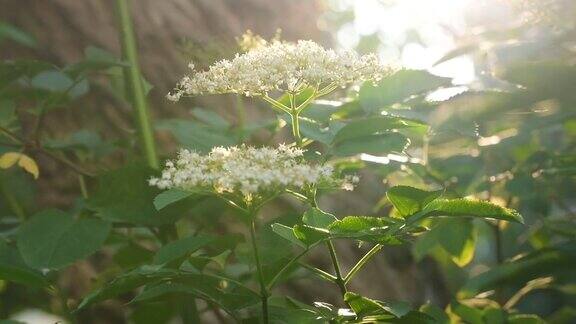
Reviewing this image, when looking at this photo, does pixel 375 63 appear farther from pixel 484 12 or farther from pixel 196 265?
pixel 484 12

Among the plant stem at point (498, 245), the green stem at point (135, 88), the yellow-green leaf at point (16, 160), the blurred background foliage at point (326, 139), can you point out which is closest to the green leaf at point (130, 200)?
the blurred background foliage at point (326, 139)

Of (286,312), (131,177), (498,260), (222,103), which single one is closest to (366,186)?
(222,103)

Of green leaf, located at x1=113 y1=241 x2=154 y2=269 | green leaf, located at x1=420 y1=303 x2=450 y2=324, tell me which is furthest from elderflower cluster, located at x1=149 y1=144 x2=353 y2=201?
green leaf, located at x1=113 y1=241 x2=154 y2=269

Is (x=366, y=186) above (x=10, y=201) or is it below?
above

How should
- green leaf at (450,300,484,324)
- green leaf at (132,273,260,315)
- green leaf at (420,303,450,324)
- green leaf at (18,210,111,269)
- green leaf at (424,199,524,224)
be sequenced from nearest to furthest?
green leaf at (424,199,524,224)
green leaf at (132,273,260,315)
green leaf at (18,210,111,269)
green leaf at (420,303,450,324)
green leaf at (450,300,484,324)

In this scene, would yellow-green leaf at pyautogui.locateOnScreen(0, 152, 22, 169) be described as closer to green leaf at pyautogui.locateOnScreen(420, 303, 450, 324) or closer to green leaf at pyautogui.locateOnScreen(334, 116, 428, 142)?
green leaf at pyautogui.locateOnScreen(334, 116, 428, 142)

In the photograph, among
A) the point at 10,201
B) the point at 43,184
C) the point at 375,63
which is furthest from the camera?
the point at 43,184
